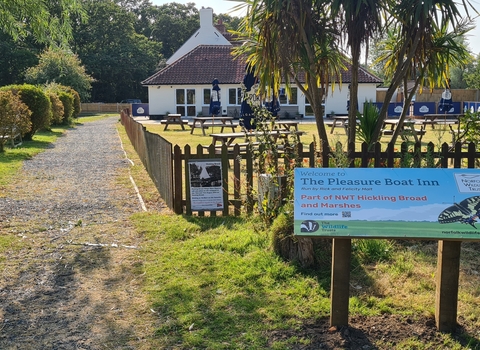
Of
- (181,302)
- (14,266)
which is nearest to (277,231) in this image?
(181,302)

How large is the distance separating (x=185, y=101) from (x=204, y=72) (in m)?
2.53

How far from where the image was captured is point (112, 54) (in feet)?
220

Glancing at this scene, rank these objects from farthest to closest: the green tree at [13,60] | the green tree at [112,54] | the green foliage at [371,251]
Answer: the green tree at [112,54] < the green tree at [13,60] < the green foliage at [371,251]

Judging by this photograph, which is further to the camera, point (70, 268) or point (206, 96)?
point (206, 96)

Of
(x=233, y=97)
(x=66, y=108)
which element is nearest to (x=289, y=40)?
(x=66, y=108)

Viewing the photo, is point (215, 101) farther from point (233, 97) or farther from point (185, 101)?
point (185, 101)

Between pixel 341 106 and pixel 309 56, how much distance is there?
107 ft

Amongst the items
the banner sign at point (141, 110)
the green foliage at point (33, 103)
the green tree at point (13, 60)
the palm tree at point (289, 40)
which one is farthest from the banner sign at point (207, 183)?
the green tree at point (13, 60)

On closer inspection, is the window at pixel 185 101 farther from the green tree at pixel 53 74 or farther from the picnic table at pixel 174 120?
the green tree at pixel 53 74

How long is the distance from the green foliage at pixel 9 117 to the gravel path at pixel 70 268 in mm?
6866

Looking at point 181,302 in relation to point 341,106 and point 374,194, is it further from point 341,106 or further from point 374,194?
point 341,106

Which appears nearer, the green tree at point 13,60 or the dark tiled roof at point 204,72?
the dark tiled roof at point 204,72

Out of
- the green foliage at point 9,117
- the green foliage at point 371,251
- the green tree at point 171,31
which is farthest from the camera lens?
the green tree at point 171,31

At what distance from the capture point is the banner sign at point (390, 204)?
12.1ft
